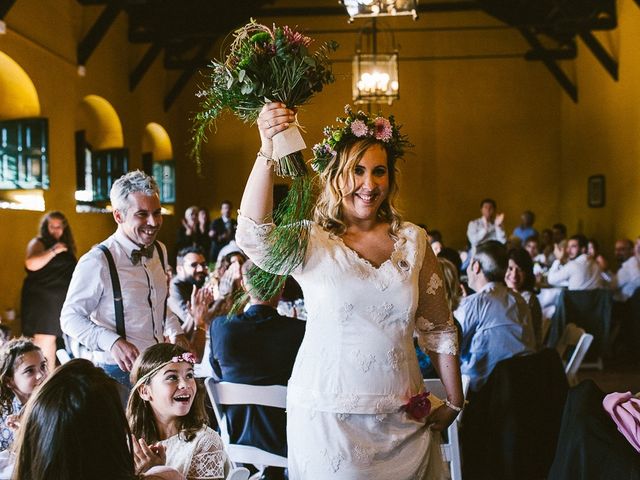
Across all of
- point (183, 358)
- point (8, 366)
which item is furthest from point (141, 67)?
point (183, 358)

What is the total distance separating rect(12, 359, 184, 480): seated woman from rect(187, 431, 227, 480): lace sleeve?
0.86 m

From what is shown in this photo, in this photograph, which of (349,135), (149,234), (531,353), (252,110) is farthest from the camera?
(531,353)

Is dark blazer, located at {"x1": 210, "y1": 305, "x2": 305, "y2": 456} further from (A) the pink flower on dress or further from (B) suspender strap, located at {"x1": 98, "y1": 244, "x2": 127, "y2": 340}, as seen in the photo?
(A) the pink flower on dress

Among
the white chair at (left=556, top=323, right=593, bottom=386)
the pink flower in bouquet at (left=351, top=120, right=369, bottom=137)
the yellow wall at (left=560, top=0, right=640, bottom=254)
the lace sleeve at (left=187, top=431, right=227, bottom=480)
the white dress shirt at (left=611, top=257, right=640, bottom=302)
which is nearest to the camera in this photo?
the pink flower in bouquet at (left=351, top=120, right=369, bottom=137)

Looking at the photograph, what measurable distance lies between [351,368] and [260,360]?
138 centimetres

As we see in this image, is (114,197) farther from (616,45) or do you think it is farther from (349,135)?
(616,45)

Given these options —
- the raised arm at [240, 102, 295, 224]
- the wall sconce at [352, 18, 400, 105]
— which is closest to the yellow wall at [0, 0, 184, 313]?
the wall sconce at [352, 18, 400, 105]

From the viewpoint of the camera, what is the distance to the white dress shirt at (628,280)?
8.41 m

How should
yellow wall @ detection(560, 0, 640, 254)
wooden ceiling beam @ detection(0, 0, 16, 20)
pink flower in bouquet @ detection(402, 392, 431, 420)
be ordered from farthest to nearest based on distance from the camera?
yellow wall @ detection(560, 0, 640, 254) < wooden ceiling beam @ detection(0, 0, 16, 20) < pink flower in bouquet @ detection(402, 392, 431, 420)

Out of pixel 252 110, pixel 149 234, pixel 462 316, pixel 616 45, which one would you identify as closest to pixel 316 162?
pixel 252 110

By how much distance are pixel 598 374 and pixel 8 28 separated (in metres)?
6.37

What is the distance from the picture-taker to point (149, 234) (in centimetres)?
291

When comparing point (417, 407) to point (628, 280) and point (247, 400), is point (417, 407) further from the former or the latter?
point (628, 280)

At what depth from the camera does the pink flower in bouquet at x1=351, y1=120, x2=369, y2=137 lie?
6.82 ft
